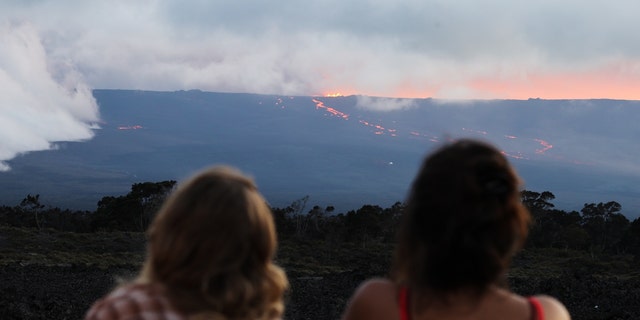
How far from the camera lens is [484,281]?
1513 millimetres

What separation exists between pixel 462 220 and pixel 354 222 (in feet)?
96.1

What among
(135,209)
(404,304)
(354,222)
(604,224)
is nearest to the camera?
(404,304)

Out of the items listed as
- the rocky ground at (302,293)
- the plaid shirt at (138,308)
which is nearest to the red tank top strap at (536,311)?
the plaid shirt at (138,308)

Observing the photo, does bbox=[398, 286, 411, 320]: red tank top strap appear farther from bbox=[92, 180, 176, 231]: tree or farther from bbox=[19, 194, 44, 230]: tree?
bbox=[19, 194, 44, 230]: tree

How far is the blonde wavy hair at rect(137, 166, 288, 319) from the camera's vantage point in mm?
1502

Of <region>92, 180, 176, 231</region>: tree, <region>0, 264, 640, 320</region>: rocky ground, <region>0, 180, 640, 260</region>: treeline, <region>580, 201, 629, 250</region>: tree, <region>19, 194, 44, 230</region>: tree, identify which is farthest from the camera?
<region>19, 194, 44, 230</region>: tree

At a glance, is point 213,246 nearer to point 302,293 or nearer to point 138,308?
point 138,308

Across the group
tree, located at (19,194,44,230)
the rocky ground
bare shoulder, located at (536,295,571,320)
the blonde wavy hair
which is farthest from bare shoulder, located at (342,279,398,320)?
tree, located at (19,194,44,230)

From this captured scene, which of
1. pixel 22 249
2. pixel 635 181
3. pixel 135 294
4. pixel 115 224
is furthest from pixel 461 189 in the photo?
pixel 635 181

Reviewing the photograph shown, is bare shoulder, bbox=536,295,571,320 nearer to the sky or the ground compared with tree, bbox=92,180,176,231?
nearer to the sky

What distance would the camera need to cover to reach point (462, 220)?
1439 mm

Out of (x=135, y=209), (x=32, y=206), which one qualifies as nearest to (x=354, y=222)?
(x=135, y=209)

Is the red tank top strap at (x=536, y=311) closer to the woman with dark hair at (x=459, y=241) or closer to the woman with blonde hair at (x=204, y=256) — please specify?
the woman with dark hair at (x=459, y=241)

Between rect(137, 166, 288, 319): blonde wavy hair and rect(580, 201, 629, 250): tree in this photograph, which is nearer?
rect(137, 166, 288, 319): blonde wavy hair
